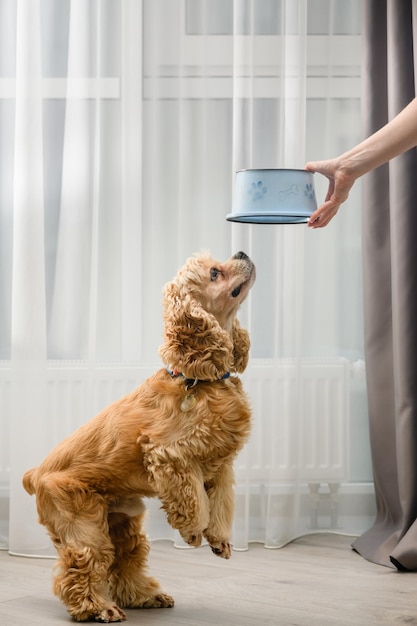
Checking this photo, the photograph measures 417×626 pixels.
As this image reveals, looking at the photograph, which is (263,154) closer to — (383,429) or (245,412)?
(383,429)

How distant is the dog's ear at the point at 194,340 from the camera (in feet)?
7.48

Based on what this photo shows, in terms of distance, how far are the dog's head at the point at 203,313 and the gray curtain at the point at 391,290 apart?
0.96 metres

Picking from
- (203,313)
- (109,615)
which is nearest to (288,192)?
(203,313)

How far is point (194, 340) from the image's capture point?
2.29 meters

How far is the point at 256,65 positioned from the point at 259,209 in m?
1.24

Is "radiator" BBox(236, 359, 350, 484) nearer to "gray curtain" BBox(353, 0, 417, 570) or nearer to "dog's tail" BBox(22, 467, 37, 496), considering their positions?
"gray curtain" BBox(353, 0, 417, 570)

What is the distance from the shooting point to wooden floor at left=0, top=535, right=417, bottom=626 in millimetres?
2447

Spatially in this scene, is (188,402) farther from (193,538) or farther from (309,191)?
(309,191)

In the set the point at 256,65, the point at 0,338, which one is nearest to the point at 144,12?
the point at 256,65

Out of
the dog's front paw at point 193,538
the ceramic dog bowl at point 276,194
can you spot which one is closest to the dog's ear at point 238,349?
the ceramic dog bowl at point 276,194

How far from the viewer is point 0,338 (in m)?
3.39

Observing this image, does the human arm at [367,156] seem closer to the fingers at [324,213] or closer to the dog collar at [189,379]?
the fingers at [324,213]

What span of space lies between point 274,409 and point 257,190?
1266mm

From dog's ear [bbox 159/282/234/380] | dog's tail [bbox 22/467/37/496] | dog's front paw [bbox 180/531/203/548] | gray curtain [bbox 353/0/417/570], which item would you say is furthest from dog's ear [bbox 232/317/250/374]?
gray curtain [bbox 353/0/417/570]
